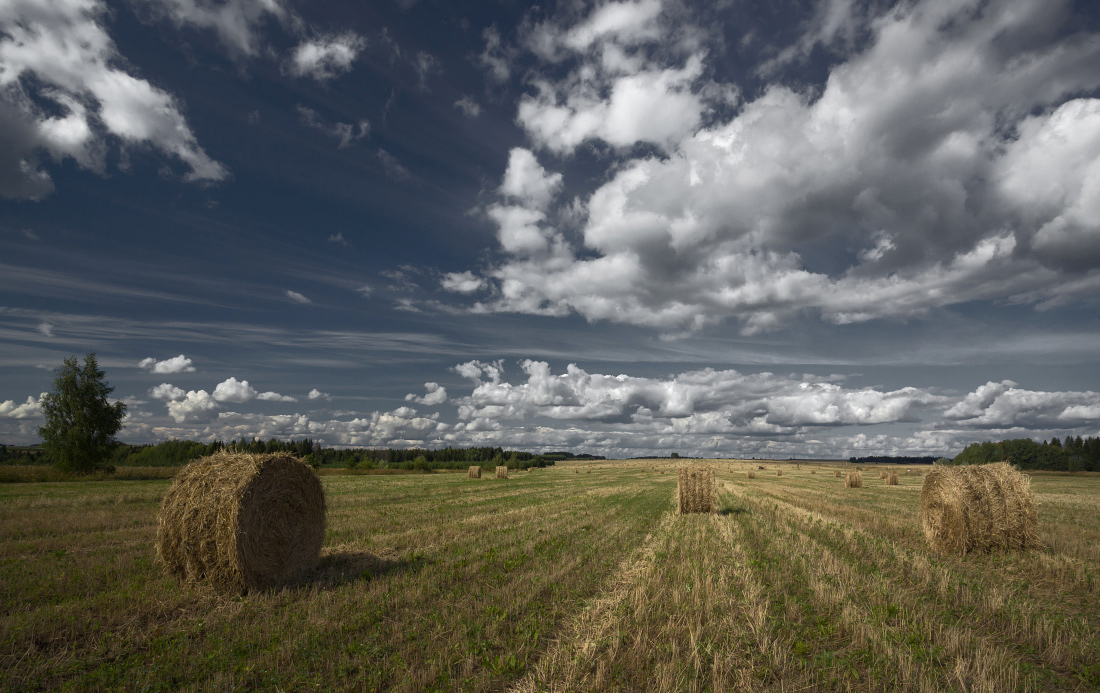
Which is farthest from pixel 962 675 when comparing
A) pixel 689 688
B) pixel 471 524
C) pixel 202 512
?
pixel 471 524

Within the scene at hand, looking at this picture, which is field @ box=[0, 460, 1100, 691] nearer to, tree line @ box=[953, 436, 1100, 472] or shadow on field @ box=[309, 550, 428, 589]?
shadow on field @ box=[309, 550, 428, 589]

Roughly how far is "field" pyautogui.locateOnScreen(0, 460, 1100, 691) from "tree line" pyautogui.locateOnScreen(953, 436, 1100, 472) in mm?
109585

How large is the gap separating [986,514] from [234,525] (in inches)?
691

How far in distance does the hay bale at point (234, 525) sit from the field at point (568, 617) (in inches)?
20.4

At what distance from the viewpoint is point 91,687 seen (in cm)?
556

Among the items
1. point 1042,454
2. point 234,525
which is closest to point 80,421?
point 234,525

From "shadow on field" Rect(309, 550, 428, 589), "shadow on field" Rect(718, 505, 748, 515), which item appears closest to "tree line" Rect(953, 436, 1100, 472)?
"shadow on field" Rect(718, 505, 748, 515)

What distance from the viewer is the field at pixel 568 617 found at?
590 cm

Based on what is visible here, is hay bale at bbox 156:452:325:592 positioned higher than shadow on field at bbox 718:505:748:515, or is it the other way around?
hay bale at bbox 156:452:325:592

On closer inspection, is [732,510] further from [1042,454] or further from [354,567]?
[1042,454]

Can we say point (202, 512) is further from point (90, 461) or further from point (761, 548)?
point (90, 461)

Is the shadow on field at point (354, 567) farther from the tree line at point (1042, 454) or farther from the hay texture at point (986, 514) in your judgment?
the tree line at point (1042, 454)

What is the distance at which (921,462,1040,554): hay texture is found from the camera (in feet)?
43.9

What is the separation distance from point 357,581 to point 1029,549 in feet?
53.5
